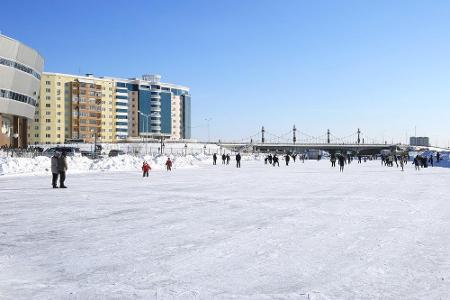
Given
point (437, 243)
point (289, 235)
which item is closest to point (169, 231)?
point (289, 235)

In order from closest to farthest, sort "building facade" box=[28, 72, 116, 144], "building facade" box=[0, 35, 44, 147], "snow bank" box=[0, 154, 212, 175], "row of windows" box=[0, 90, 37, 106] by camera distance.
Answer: "snow bank" box=[0, 154, 212, 175]
"building facade" box=[0, 35, 44, 147]
"row of windows" box=[0, 90, 37, 106]
"building facade" box=[28, 72, 116, 144]

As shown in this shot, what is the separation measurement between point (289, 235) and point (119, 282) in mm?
3346

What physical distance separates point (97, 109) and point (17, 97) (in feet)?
202

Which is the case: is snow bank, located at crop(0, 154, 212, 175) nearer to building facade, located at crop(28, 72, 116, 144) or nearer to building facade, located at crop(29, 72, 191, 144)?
building facade, located at crop(29, 72, 191, 144)

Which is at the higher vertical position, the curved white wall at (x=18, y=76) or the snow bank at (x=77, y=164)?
the curved white wall at (x=18, y=76)

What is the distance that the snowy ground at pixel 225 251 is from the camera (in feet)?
14.7

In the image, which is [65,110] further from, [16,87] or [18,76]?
[18,76]

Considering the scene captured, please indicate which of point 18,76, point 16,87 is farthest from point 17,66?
point 16,87

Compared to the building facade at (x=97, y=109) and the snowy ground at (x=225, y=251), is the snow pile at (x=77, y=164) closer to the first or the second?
the snowy ground at (x=225, y=251)

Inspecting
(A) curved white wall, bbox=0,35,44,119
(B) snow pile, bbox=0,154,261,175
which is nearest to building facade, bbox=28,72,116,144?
(A) curved white wall, bbox=0,35,44,119

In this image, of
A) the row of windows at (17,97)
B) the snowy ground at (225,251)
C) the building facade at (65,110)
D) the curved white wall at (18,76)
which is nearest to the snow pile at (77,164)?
the snowy ground at (225,251)

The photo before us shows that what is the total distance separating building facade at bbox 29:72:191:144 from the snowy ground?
10068cm

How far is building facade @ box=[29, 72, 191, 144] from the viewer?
113125 millimetres

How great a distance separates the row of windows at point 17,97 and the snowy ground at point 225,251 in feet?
158
